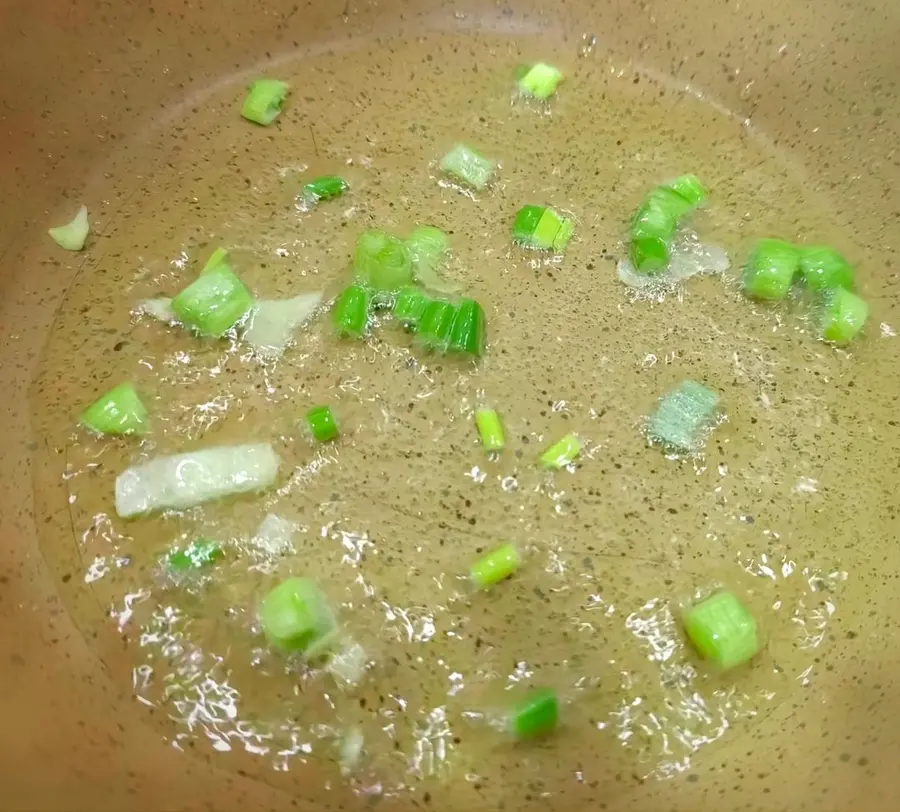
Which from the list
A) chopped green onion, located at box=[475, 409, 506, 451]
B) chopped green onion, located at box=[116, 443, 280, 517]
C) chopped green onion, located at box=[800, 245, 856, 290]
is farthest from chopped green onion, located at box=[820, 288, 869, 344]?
chopped green onion, located at box=[116, 443, 280, 517]

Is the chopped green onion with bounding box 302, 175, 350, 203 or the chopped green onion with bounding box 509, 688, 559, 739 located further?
the chopped green onion with bounding box 302, 175, 350, 203

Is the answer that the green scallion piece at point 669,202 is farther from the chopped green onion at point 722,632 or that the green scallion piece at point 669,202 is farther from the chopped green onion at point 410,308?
the chopped green onion at point 722,632

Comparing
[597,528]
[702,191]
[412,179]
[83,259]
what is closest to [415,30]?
[412,179]

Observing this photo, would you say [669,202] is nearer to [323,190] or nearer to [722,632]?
[323,190]

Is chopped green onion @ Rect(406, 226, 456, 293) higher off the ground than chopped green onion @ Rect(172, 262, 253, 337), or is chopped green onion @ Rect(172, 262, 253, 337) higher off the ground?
chopped green onion @ Rect(406, 226, 456, 293)

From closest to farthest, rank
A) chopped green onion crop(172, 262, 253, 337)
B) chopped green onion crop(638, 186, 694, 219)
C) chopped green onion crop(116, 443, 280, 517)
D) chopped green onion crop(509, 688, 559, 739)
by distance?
chopped green onion crop(509, 688, 559, 739)
chopped green onion crop(116, 443, 280, 517)
chopped green onion crop(172, 262, 253, 337)
chopped green onion crop(638, 186, 694, 219)

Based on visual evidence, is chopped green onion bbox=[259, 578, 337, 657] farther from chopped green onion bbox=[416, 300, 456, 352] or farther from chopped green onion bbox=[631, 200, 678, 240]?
chopped green onion bbox=[631, 200, 678, 240]

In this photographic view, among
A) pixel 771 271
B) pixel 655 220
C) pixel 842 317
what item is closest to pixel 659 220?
pixel 655 220
